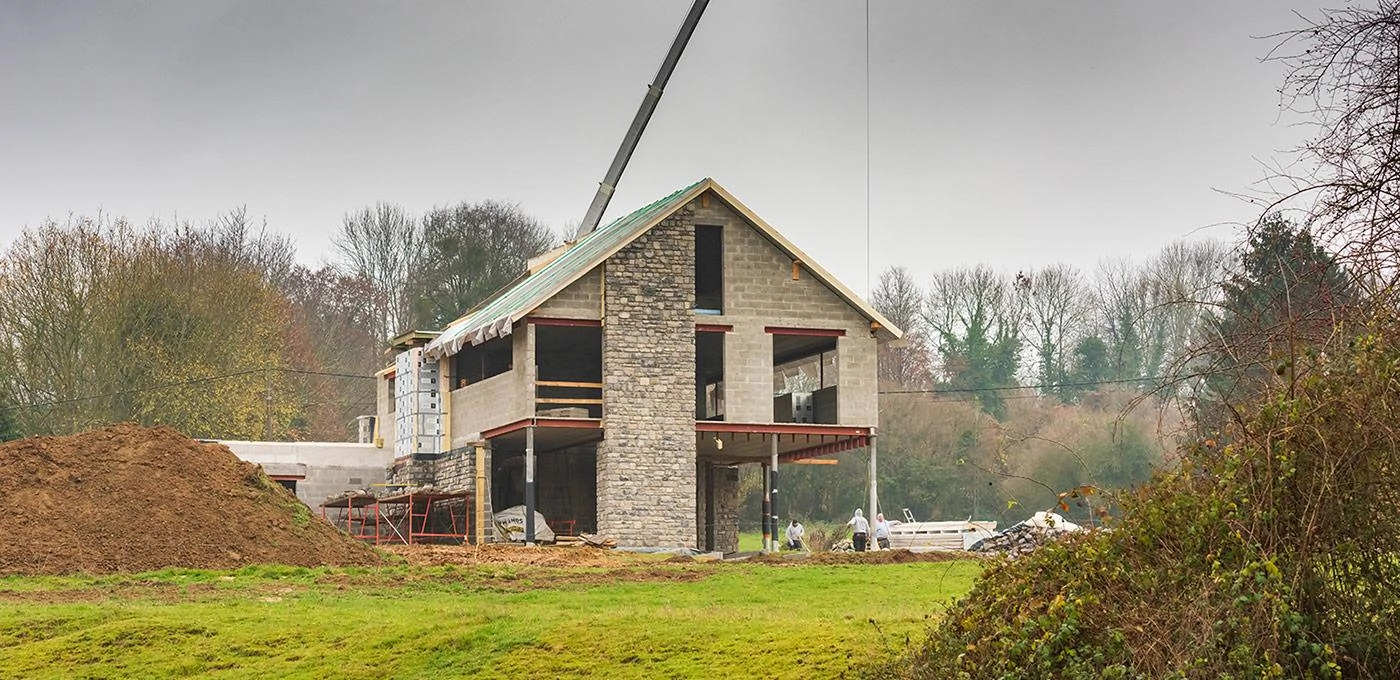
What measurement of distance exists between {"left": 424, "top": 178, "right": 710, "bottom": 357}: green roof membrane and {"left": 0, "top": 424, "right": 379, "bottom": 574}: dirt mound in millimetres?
6343

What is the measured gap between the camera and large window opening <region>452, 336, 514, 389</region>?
1602 inches

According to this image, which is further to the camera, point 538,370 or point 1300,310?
point 538,370

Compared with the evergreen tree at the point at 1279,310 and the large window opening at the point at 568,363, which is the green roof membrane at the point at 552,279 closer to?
the large window opening at the point at 568,363

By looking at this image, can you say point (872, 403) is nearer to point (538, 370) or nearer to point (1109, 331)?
point (538, 370)

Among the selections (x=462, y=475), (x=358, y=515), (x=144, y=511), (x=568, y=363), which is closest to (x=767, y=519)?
(x=568, y=363)

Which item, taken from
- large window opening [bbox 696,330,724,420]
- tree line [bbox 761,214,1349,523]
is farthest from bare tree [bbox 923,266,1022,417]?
large window opening [bbox 696,330,724,420]

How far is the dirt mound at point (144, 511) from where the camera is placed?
89.9 ft

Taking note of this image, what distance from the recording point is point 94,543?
2778cm

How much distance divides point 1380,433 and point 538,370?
32.9 m

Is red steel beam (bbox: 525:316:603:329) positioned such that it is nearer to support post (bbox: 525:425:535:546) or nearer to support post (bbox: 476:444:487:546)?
support post (bbox: 525:425:535:546)

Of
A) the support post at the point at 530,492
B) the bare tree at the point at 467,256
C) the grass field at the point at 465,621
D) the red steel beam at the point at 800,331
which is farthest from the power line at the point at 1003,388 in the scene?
the grass field at the point at 465,621

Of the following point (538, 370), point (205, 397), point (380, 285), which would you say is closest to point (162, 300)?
point (205, 397)

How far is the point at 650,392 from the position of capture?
35500 mm

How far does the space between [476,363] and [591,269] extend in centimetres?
680
